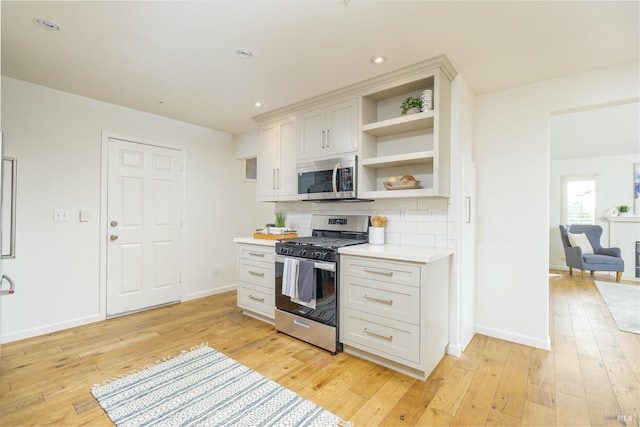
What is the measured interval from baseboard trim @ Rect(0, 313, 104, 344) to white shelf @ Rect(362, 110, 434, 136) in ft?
11.8

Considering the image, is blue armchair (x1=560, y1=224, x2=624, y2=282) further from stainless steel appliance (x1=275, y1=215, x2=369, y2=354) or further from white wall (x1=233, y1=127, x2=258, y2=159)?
white wall (x1=233, y1=127, x2=258, y2=159)

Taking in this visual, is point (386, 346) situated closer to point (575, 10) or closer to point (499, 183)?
point (499, 183)

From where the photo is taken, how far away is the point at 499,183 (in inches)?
115

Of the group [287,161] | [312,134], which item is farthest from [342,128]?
[287,161]

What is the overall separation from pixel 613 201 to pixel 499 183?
4.77 metres

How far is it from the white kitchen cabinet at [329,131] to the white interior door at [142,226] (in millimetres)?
1930

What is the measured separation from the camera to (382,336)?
2305mm

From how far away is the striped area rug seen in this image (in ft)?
5.72

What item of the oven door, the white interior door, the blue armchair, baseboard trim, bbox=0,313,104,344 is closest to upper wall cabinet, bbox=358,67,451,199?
the oven door

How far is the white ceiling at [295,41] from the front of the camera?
180 centimetres


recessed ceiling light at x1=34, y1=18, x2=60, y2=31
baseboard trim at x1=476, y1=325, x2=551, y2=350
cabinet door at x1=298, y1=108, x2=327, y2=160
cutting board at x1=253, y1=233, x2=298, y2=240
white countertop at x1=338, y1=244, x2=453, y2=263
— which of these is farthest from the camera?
cutting board at x1=253, y1=233, x2=298, y2=240

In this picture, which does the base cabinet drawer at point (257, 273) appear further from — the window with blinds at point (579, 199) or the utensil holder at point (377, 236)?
the window with blinds at point (579, 199)

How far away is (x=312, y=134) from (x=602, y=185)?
6191 millimetres

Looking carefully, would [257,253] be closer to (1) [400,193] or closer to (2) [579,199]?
(1) [400,193]
